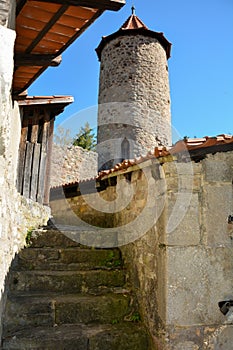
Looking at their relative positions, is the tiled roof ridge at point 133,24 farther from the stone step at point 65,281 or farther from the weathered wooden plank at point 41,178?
the stone step at point 65,281

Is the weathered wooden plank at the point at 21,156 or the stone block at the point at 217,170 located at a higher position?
the weathered wooden plank at the point at 21,156

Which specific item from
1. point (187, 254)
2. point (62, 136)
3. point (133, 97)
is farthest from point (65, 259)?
point (62, 136)

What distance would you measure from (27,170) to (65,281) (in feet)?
9.66

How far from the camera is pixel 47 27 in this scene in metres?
3.15

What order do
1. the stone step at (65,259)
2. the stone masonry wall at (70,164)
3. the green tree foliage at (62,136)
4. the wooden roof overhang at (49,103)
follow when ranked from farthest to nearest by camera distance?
the green tree foliage at (62,136) → the stone masonry wall at (70,164) → the wooden roof overhang at (49,103) → the stone step at (65,259)

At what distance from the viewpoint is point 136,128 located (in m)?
12.6

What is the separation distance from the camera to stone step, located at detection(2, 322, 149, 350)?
2.92m

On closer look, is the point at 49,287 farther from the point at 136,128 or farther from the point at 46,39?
the point at 136,128

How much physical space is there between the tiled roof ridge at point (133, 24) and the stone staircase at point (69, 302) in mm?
12107

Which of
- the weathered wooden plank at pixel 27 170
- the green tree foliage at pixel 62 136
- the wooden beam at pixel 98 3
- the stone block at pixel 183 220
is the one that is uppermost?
the green tree foliage at pixel 62 136

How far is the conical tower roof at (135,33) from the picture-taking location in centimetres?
1345

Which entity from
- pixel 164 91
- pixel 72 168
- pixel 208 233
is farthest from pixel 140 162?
pixel 164 91

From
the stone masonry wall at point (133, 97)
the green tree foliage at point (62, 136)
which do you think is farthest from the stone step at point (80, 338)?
the green tree foliage at point (62, 136)

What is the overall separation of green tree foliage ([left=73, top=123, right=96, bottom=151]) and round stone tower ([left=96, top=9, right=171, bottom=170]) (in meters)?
5.29
